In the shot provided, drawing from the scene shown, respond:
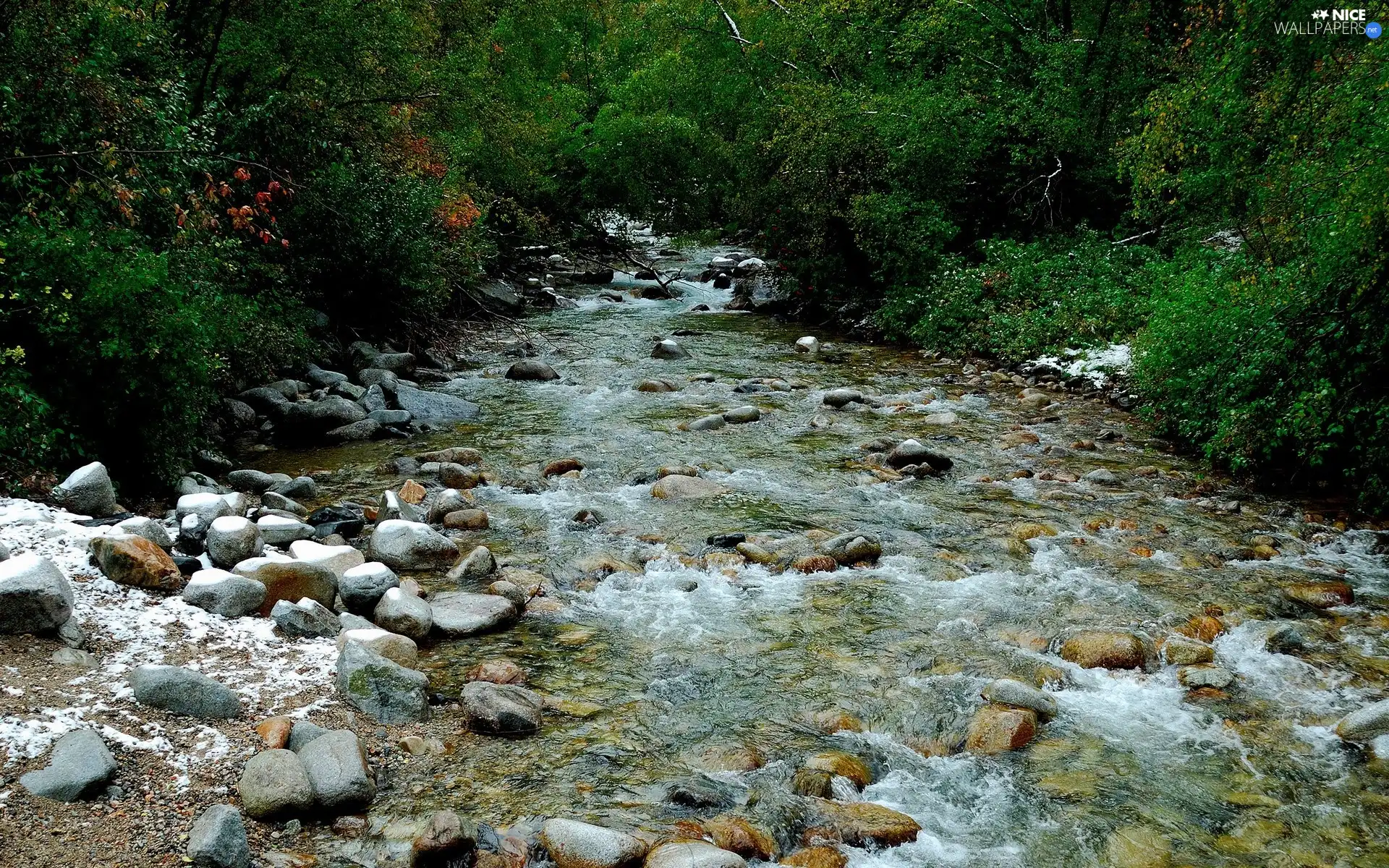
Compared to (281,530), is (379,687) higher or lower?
higher

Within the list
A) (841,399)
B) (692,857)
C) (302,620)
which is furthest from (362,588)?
(841,399)

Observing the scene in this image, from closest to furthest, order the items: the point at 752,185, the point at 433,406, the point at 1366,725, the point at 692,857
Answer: the point at 692,857 → the point at 1366,725 → the point at 433,406 → the point at 752,185

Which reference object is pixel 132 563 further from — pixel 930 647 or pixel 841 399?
pixel 841 399

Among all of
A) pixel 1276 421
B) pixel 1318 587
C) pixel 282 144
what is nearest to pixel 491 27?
pixel 282 144

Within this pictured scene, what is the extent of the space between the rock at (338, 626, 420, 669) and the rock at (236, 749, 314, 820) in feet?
4.09

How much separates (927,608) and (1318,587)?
286 centimetres

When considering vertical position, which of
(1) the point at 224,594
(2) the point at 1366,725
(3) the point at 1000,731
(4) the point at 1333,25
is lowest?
(1) the point at 224,594

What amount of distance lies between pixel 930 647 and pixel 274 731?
12.9 ft

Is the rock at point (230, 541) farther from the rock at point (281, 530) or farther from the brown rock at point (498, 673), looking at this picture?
the brown rock at point (498, 673)

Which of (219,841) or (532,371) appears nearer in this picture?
(219,841)

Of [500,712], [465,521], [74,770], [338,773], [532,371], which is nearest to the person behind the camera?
[74,770]

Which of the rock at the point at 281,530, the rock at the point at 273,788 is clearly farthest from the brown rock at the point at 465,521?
the rock at the point at 273,788

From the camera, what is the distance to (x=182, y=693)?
4402 millimetres

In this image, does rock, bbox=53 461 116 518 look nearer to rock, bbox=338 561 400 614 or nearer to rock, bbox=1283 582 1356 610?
rock, bbox=338 561 400 614
